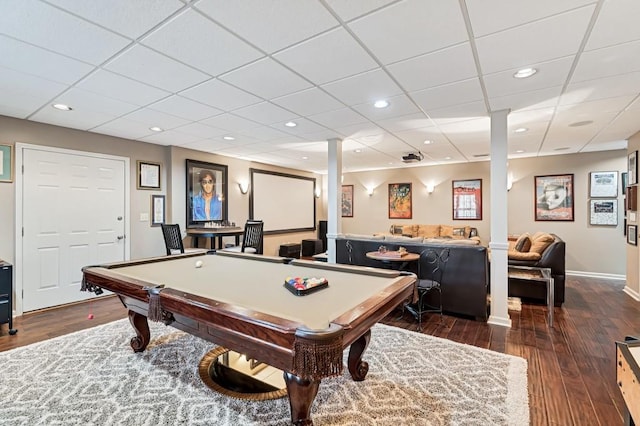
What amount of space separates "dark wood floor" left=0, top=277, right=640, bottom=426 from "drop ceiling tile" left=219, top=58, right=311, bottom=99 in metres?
2.79

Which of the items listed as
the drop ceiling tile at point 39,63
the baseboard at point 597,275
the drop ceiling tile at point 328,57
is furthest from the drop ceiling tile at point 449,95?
the baseboard at point 597,275

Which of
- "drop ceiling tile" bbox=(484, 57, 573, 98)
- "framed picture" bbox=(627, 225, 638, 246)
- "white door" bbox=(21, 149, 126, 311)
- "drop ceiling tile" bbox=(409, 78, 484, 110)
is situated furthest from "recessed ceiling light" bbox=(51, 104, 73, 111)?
"framed picture" bbox=(627, 225, 638, 246)

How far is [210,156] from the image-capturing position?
19.5ft

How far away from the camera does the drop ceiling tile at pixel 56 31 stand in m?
1.68

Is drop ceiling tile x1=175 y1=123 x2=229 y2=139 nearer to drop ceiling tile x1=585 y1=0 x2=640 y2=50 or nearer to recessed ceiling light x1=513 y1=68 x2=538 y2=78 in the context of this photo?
recessed ceiling light x1=513 y1=68 x2=538 y2=78

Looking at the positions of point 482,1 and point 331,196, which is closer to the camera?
point 482,1

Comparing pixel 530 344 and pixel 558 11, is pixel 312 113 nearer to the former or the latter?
pixel 558 11

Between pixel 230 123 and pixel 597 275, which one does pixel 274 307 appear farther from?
pixel 597 275

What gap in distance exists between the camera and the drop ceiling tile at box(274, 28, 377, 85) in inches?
79.4

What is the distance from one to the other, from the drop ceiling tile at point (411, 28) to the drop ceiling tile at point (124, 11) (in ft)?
3.60

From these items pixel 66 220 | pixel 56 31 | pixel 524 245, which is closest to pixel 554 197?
pixel 524 245

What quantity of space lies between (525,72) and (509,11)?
977 mm

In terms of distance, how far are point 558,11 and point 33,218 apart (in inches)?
221

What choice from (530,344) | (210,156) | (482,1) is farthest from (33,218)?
(530,344)
